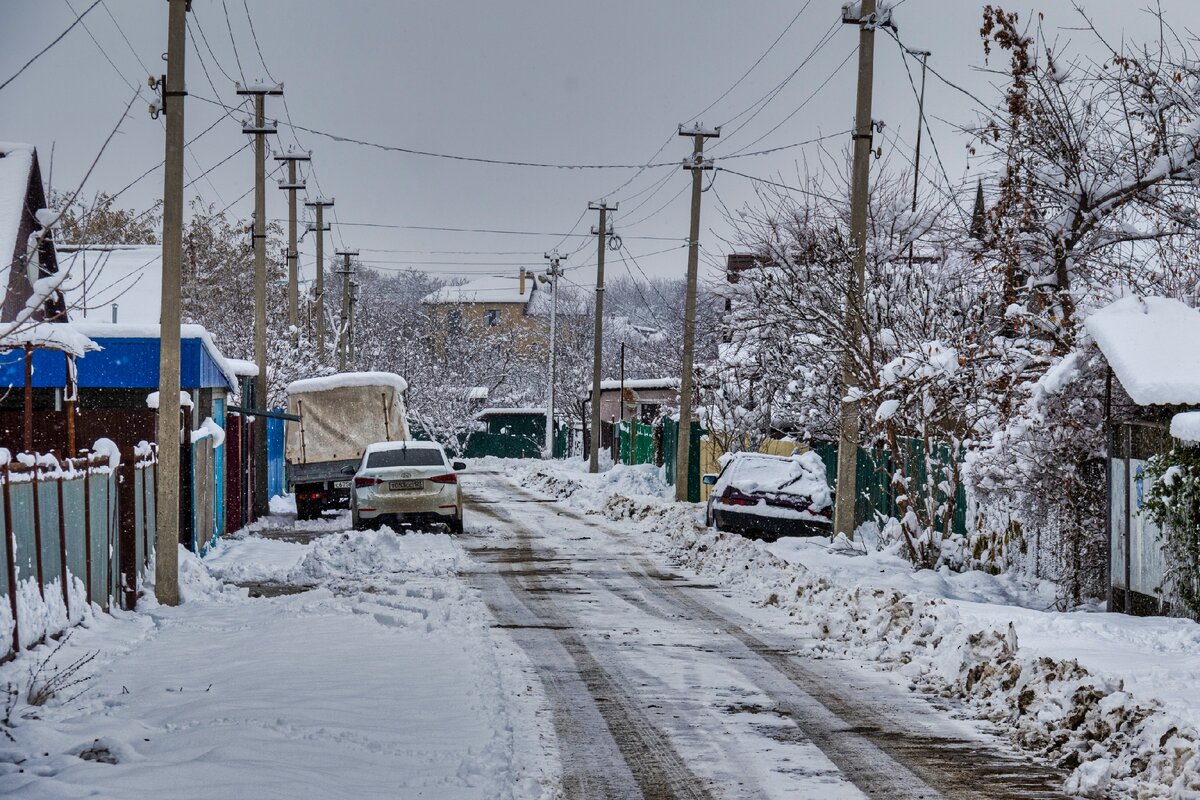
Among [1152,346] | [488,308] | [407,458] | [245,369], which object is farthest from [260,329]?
[488,308]

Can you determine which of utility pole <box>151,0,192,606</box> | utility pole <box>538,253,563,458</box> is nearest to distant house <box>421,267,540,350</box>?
utility pole <box>538,253,563,458</box>

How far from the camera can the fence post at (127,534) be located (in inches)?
543

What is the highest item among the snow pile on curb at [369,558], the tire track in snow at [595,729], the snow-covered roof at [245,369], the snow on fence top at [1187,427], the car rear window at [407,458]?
the snow-covered roof at [245,369]

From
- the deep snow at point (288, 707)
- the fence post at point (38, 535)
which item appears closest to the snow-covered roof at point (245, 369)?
the deep snow at point (288, 707)

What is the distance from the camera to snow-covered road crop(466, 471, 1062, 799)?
733 cm

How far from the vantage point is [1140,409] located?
13062mm

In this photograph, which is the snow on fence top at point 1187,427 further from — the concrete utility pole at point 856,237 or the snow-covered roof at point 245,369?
the snow-covered roof at point 245,369

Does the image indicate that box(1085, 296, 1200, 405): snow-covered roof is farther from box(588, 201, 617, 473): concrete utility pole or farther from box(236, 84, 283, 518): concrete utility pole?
box(588, 201, 617, 473): concrete utility pole

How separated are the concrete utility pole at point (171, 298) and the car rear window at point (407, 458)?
387 inches

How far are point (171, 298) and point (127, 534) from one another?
2.52m

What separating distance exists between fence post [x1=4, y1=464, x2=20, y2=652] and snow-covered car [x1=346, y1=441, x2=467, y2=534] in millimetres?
13502

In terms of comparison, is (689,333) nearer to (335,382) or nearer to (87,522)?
(335,382)

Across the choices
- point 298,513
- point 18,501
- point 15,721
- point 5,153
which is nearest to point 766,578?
point 18,501

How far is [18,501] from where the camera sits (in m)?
10.1
